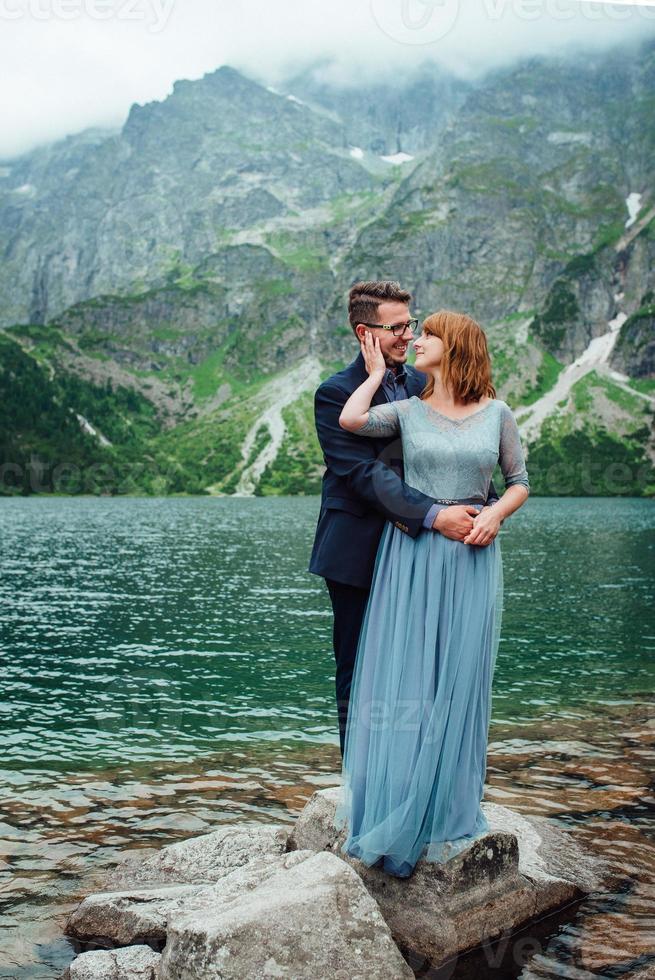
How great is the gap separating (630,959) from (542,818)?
4180 millimetres

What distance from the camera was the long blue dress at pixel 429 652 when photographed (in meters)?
6.88

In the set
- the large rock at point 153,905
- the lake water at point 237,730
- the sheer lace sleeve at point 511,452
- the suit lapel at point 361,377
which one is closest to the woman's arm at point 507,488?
the sheer lace sleeve at point 511,452

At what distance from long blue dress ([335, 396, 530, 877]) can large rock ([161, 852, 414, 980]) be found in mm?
722

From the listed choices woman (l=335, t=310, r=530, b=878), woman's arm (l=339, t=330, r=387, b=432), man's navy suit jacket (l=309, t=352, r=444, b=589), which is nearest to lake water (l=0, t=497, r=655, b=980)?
woman (l=335, t=310, r=530, b=878)

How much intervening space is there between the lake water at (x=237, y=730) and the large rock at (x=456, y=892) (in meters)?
0.26

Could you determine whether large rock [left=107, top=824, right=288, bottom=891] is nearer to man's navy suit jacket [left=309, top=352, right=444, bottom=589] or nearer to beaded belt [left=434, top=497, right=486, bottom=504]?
man's navy suit jacket [left=309, top=352, right=444, bottom=589]

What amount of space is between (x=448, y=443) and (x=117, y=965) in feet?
16.0

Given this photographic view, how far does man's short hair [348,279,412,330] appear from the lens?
Result: 7160 mm

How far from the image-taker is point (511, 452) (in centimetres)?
712

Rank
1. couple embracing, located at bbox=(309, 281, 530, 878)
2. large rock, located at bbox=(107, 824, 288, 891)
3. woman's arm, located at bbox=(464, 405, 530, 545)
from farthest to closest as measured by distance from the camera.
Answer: large rock, located at bbox=(107, 824, 288, 891) < couple embracing, located at bbox=(309, 281, 530, 878) < woman's arm, located at bbox=(464, 405, 530, 545)

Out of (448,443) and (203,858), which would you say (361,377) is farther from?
(203,858)

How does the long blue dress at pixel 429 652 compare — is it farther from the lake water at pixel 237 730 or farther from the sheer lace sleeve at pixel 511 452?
the lake water at pixel 237 730

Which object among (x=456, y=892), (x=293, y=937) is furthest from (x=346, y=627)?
(x=293, y=937)

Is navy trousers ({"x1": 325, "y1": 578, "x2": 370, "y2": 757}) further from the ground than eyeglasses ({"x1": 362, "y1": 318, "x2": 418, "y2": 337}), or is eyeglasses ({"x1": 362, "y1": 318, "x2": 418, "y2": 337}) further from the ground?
eyeglasses ({"x1": 362, "y1": 318, "x2": 418, "y2": 337})
